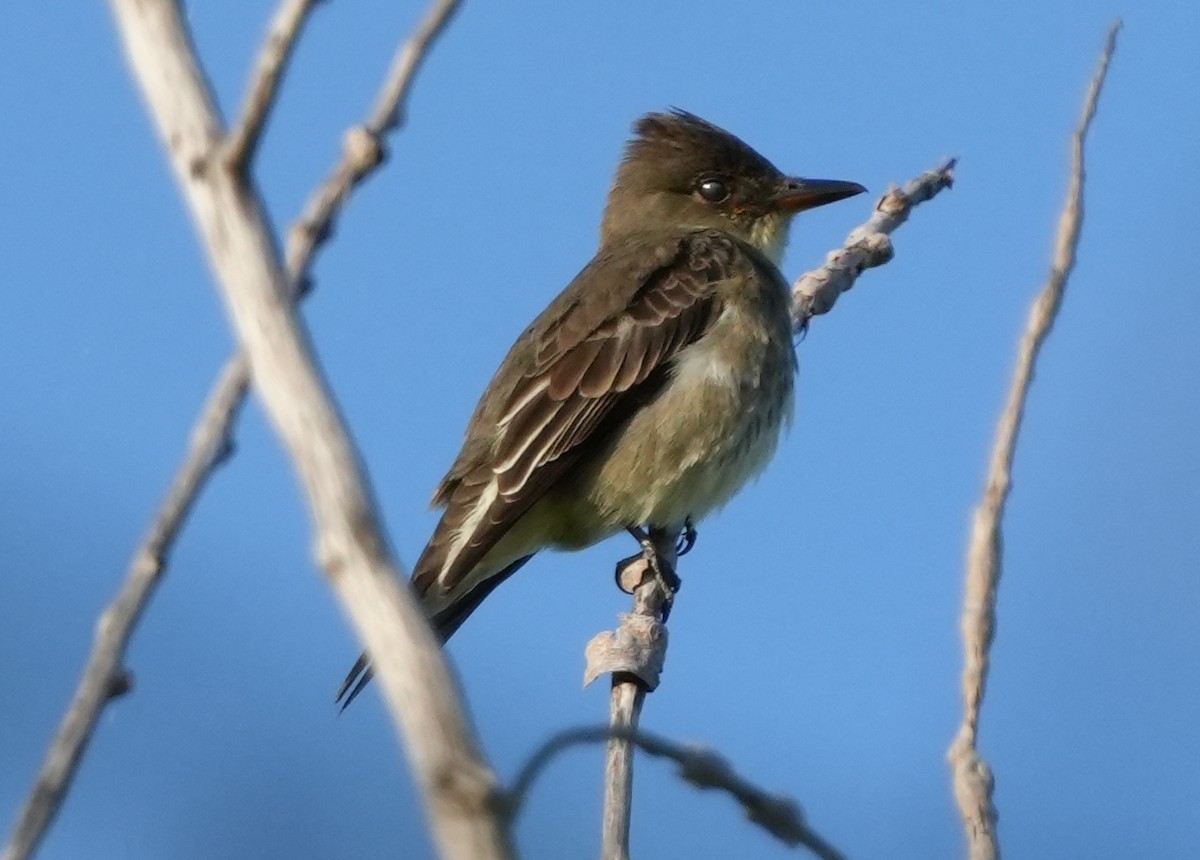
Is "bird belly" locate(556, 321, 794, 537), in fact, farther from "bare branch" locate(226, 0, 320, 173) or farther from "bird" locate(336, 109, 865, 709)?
"bare branch" locate(226, 0, 320, 173)

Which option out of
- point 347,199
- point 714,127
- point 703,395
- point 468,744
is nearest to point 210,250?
point 347,199

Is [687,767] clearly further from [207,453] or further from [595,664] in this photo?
[595,664]

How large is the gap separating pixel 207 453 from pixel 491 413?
4.25 metres

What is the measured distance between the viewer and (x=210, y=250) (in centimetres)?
201

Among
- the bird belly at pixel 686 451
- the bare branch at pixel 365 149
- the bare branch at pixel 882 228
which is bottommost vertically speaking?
the bare branch at pixel 365 149

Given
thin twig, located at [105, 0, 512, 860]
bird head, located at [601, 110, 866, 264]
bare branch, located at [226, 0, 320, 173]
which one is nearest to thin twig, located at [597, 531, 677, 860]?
thin twig, located at [105, 0, 512, 860]

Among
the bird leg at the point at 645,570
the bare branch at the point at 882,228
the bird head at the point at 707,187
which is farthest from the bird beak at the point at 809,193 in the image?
the bird leg at the point at 645,570

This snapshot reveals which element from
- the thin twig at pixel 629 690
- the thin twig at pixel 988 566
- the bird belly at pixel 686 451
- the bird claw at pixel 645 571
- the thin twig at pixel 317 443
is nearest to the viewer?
the thin twig at pixel 317 443

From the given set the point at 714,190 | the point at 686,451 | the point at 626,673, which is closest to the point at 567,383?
the point at 686,451

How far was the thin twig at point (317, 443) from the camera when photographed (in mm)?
1646

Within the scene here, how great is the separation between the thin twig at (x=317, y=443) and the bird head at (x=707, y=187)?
5.42 m

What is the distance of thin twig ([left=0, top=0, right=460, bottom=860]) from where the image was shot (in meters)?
1.97

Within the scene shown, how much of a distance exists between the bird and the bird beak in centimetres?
60

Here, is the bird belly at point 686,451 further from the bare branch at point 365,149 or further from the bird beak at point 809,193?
the bare branch at point 365,149
